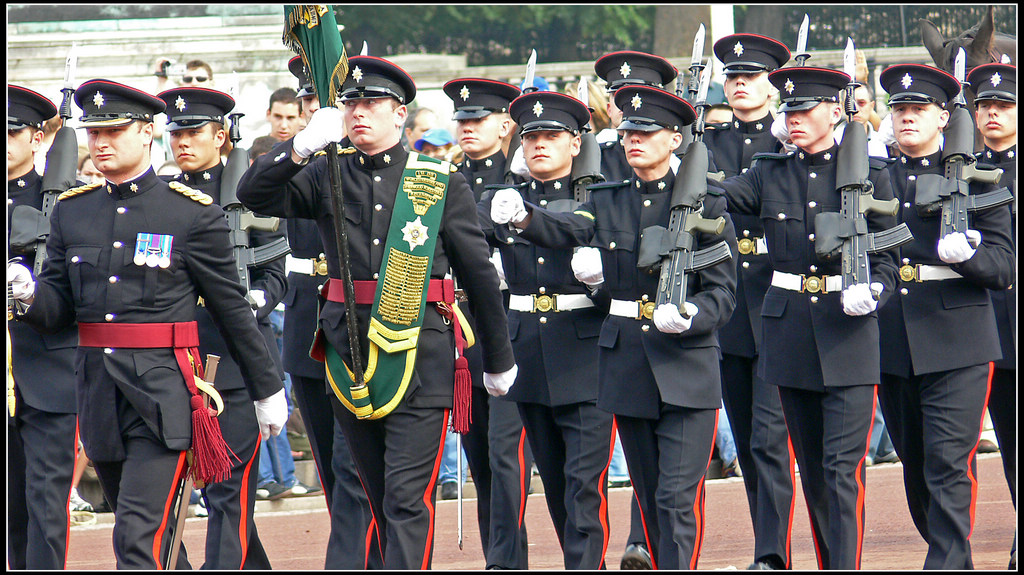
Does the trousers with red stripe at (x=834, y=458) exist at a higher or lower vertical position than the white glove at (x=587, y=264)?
lower

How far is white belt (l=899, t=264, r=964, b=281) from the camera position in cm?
709

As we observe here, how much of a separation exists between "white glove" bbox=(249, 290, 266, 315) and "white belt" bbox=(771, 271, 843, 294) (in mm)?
2351

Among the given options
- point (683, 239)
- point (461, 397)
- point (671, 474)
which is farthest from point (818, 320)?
point (461, 397)

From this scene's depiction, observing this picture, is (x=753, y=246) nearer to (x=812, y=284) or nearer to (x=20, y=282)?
(x=812, y=284)

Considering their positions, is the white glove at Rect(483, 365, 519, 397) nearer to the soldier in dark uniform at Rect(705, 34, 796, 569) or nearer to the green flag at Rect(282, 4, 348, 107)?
the green flag at Rect(282, 4, 348, 107)

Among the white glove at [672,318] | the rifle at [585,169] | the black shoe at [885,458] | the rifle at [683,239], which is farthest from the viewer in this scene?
the black shoe at [885,458]

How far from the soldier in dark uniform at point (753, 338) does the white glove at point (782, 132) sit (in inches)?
7.2

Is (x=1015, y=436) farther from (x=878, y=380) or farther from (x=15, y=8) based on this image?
(x=15, y=8)

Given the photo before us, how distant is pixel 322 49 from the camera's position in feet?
18.1

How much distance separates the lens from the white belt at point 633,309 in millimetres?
6461

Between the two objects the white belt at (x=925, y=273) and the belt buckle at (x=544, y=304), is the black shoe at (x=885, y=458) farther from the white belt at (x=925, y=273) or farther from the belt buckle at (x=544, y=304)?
the belt buckle at (x=544, y=304)

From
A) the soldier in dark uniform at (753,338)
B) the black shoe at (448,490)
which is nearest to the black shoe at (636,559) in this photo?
the soldier in dark uniform at (753,338)

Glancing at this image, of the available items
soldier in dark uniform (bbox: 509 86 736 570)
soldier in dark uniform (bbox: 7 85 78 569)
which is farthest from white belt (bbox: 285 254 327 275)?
soldier in dark uniform (bbox: 509 86 736 570)

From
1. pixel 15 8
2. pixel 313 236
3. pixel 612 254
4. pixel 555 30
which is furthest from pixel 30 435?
pixel 555 30
